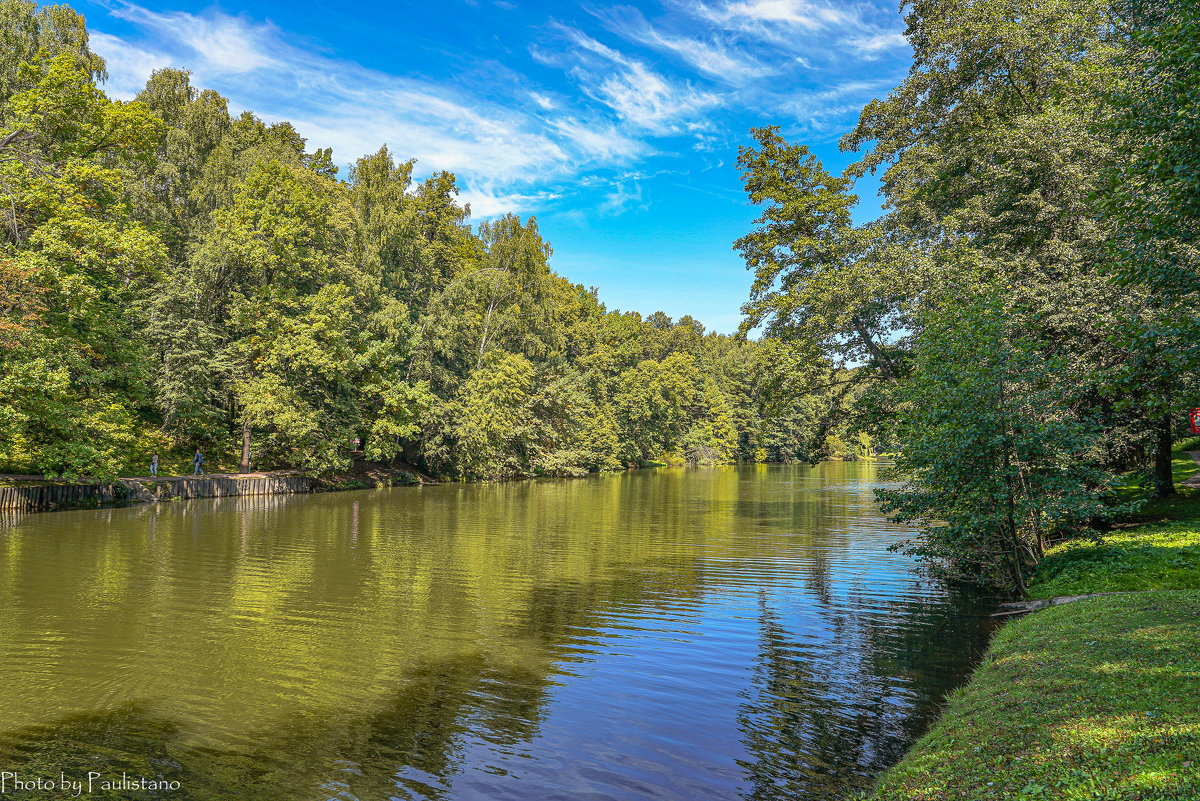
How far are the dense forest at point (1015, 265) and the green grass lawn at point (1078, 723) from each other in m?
4.16

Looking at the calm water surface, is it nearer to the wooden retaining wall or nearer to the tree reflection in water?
the tree reflection in water

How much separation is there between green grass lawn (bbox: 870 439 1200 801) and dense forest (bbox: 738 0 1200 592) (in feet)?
11.5

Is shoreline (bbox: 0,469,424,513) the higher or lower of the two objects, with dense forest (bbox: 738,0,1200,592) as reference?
lower

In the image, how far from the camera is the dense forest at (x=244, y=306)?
93.8 feet

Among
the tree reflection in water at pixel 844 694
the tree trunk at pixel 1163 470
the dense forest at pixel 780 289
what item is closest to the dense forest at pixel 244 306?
the dense forest at pixel 780 289

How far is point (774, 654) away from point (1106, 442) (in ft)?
45.2

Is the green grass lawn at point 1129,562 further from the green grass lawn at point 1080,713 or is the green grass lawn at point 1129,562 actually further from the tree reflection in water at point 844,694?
the tree reflection in water at point 844,694

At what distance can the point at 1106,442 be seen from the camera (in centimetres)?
1830

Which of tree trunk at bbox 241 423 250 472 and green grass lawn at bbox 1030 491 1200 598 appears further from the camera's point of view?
tree trunk at bbox 241 423 250 472

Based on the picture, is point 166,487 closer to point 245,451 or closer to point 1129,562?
point 245,451

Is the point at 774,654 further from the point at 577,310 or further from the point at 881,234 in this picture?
the point at 577,310

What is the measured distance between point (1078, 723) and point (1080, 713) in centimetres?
32

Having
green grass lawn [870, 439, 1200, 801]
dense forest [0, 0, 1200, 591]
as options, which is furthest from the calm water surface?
dense forest [0, 0, 1200, 591]

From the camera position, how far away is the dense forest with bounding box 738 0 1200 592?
10438 millimetres
